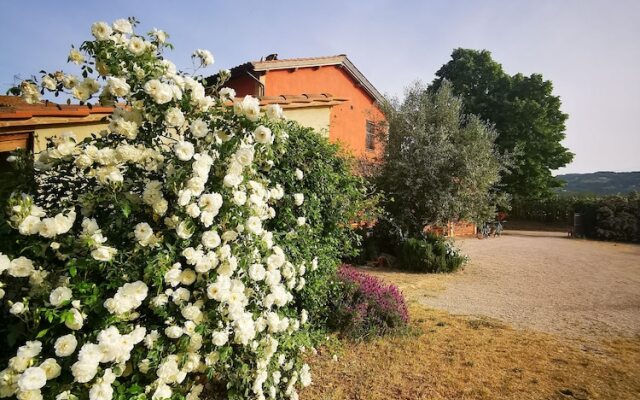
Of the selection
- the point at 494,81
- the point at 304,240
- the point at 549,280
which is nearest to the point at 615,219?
the point at 549,280

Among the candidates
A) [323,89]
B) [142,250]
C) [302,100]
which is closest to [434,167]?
[302,100]

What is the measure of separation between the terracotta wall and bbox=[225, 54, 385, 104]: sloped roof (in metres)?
0.25

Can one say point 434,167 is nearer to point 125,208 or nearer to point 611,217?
point 125,208

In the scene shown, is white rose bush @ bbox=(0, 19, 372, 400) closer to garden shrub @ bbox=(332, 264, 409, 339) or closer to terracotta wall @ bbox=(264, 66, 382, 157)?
garden shrub @ bbox=(332, 264, 409, 339)

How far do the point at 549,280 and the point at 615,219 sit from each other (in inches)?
569

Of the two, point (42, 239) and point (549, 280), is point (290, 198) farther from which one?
point (549, 280)

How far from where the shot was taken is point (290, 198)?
3.64 metres

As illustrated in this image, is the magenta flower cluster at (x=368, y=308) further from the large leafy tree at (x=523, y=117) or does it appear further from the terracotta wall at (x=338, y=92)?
the large leafy tree at (x=523, y=117)

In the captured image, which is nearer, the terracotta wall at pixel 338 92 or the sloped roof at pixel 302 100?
the sloped roof at pixel 302 100

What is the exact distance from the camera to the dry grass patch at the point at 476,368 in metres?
3.59

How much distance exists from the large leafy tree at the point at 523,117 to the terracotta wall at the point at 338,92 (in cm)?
1311

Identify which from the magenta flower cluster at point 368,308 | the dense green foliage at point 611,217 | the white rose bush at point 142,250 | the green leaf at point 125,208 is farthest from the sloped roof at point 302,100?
the dense green foliage at point 611,217

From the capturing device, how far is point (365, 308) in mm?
4977

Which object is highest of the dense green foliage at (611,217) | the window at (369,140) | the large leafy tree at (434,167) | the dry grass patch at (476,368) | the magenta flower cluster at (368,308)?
the window at (369,140)
